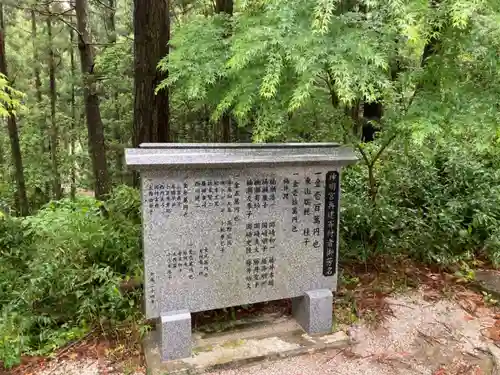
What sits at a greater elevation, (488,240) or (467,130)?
(467,130)

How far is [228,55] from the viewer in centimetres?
324

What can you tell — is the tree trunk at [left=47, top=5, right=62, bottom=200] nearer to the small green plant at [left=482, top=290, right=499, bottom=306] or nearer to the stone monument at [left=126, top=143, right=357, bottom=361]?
the stone monument at [left=126, top=143, right=357, bottom=361]

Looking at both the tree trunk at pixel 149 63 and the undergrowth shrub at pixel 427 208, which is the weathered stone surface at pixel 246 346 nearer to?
the undergrowth shrub at pixel 427 208

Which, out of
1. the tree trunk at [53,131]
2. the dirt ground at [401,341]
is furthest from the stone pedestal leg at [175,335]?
the tree trunk at [53,131]

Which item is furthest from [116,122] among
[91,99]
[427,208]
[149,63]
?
[427,208]

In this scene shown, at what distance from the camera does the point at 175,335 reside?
3227 millimetres

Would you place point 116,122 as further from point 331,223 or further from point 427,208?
point 331,223

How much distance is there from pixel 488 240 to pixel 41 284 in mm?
5078

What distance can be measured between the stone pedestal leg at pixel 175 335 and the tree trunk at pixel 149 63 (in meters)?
2.71

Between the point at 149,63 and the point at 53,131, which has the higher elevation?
the point at 149,63

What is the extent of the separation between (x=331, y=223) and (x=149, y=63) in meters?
3.04

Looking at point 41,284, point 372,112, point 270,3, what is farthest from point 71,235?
point 372,112

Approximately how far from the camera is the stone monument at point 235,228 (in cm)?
308

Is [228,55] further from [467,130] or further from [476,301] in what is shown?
[476,301]
